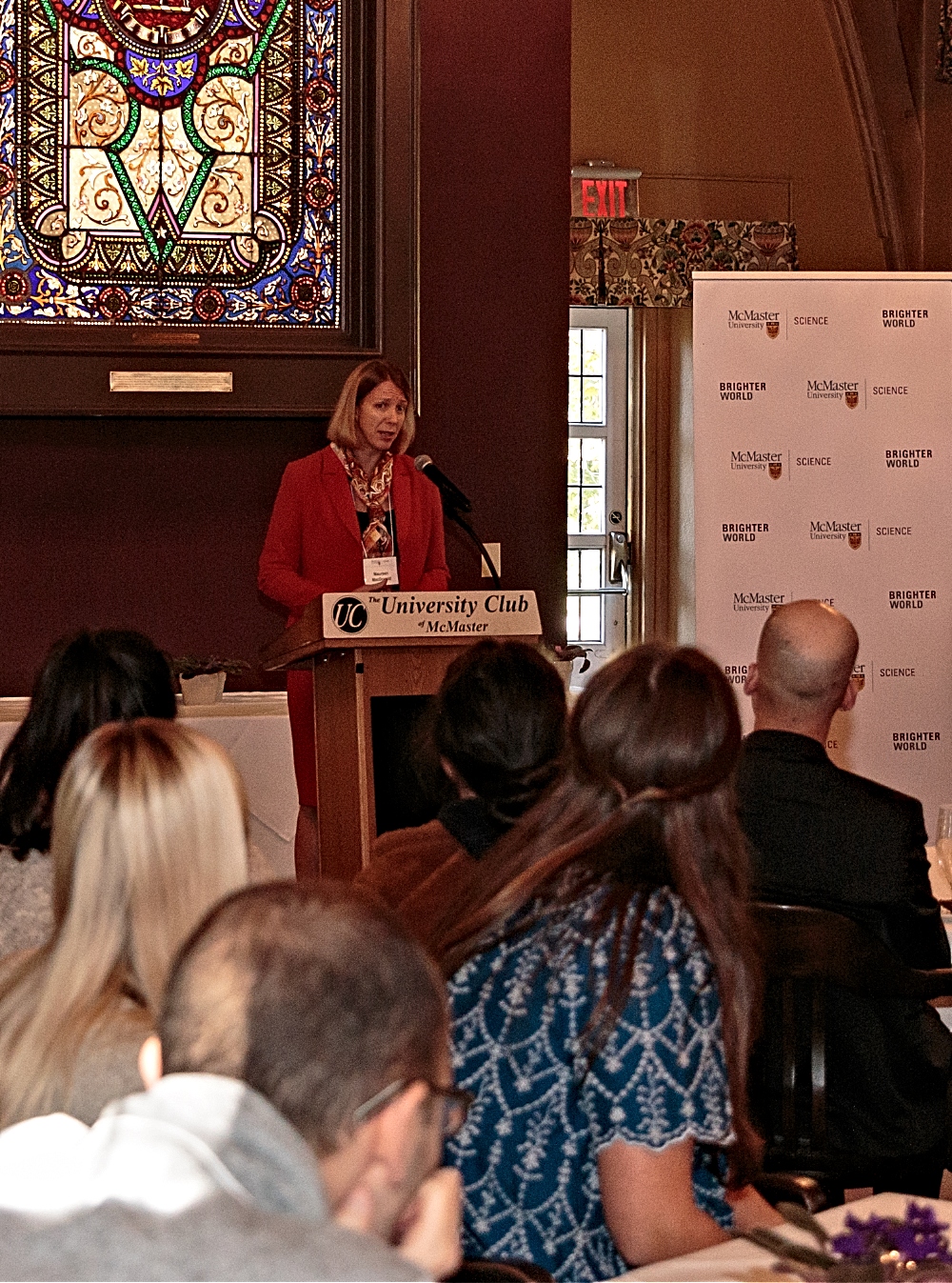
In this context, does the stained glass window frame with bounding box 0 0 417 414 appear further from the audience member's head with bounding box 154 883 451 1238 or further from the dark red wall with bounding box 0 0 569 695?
the audience member's head with bounding box 154 883 451 1238

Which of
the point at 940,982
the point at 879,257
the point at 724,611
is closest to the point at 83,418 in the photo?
the point at 724,611

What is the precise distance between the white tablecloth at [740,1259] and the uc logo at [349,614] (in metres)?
2.30

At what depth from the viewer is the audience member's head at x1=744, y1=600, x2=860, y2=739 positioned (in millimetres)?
3156

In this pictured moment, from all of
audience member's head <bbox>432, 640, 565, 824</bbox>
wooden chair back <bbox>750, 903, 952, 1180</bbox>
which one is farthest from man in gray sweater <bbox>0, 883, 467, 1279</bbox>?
wooden chair back <bbox>750, 903, 952, 1180</bbox>

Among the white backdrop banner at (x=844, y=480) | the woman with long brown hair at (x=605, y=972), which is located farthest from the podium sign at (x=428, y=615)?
the white backdrop banner at (x=844, y=480)

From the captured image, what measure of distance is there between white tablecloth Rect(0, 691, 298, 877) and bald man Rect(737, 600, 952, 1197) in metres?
2.08

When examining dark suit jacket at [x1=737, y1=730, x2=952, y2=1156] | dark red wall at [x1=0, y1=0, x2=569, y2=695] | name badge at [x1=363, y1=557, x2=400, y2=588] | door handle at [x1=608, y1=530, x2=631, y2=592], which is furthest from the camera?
door handle at [x1=608, y1=530, x2=631, y2=592]

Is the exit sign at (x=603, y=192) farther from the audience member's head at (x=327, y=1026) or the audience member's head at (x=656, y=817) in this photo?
the audience member's head at (x=327, y=1026)

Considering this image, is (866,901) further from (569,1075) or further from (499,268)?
(499,268)

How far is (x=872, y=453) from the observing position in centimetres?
673

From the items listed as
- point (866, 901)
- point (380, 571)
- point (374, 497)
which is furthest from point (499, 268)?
point (866, 901)

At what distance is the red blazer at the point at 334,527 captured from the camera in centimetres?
502

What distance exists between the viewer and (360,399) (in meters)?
4.86

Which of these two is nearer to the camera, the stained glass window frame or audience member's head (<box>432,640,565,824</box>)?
audience member's head (<box>432,640,565,824</box>)
